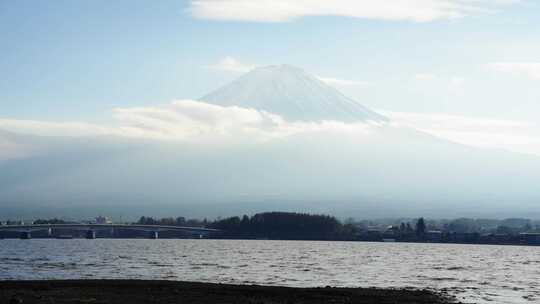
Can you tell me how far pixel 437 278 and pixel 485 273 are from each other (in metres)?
10.8

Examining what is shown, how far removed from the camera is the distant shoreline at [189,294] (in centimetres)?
4759

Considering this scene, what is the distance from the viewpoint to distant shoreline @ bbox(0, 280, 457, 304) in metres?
47.6

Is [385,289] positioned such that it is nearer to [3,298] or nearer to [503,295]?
[503,295]

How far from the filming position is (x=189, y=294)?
52.1 metres

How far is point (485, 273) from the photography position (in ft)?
271

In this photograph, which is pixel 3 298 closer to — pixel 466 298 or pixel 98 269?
pixel 466 298

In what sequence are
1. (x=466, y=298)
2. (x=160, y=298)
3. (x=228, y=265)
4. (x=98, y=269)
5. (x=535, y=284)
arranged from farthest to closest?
1. (x=228, y=265)
2. (x=98, y=269)
3. (x=535, y=284)
4. (x=466, y=298)
5. (x=160, y=298)

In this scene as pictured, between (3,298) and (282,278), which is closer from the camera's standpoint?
(3,298)

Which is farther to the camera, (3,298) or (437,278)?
(437,278)

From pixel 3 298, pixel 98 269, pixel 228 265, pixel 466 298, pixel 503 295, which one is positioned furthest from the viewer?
pixel 228 265

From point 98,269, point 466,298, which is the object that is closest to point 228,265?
point 98,269

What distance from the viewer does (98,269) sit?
78.8 metres

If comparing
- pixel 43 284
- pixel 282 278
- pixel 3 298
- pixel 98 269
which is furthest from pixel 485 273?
pixel 3 298

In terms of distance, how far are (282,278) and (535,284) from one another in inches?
699
